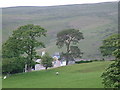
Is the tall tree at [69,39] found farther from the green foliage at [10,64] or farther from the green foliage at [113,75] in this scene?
the green foliage at [113,75]

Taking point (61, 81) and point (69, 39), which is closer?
point (61, 81)

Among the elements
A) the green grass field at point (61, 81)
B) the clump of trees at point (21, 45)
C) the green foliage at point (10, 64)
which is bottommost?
the green grass field at point (61, 81)

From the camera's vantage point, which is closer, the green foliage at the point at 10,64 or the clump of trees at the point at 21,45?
the green foliage at the point at 10,64

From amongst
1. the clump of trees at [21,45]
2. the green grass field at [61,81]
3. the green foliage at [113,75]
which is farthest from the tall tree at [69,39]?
the green foliage at [113,75]

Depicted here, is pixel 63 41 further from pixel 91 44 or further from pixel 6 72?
pixel 91 44

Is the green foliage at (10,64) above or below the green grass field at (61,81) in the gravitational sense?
above

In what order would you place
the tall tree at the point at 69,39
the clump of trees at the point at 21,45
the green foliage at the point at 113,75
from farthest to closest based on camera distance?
1. the tall tree at the point at 69,39
2. the clump of trees at the point at 21,45
3. the green foliage at the point at 113,75

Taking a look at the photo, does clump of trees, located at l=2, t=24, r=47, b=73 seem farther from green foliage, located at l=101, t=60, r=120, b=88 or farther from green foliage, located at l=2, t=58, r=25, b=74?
green foliage, located at l=101, t=60, r=120, b=88

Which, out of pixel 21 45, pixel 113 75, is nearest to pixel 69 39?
pixel 21 45

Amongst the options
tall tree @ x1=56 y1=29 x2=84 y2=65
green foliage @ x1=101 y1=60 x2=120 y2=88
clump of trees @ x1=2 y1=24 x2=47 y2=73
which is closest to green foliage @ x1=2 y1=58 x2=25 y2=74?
clump of trees @ x1=2 y1=24 x2=47 y2=73

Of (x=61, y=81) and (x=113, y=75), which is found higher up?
(x=113, y=75)

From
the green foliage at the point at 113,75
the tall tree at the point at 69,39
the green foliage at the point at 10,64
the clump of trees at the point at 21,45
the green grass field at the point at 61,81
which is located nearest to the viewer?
the green foliage at the point at 113,75

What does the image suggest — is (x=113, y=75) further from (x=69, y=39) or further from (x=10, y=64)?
(x=69, y=39)

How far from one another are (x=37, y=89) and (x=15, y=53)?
27.0 metres
